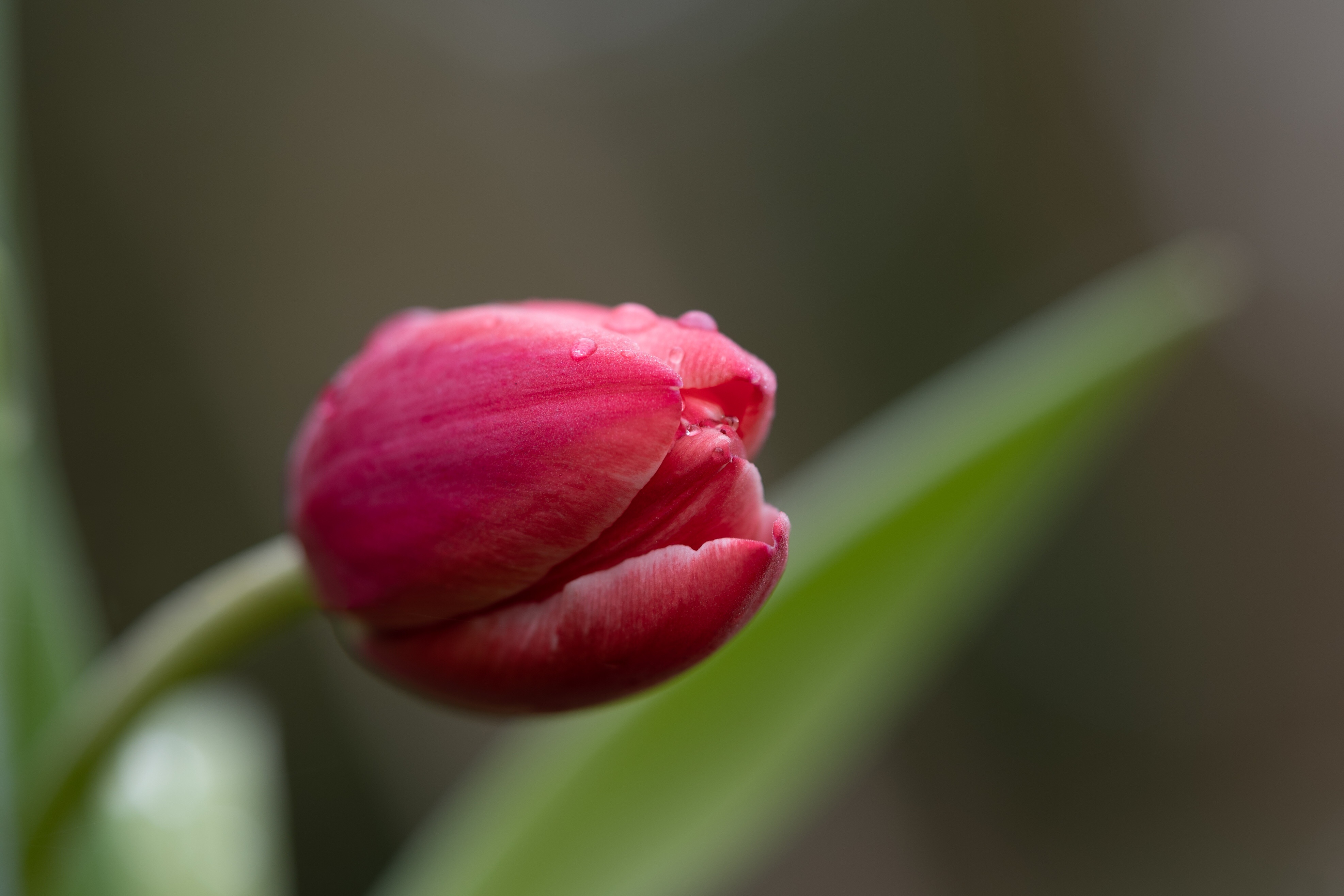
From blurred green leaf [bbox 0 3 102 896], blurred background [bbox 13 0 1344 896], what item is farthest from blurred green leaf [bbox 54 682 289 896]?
blurred background [bbox 13 0 1344 896]

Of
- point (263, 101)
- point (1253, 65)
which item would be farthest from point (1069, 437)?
point (1253, 65)

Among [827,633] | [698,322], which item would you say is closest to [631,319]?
[698,322]

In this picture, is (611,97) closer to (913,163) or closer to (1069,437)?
(913,163)

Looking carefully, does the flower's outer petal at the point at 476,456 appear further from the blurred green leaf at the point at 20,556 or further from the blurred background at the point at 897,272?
the blurred background at the point at 897,272

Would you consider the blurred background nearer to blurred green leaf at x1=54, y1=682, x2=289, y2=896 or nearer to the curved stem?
blurred green leaf at x1=54, y1=682, x2=289, y2=896

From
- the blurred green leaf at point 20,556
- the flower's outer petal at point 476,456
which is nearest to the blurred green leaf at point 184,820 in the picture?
the blurred green leaf at point 20,556

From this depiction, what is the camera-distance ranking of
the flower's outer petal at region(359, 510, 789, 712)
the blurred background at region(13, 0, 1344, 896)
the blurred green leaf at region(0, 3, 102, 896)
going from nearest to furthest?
1. the flower's outer petal at region(359, 510, 789, 712)
2. the blurred green leaf at region(0, 3, 102, 896)
3. the blurred background at region(13, 0, 1344, 896)

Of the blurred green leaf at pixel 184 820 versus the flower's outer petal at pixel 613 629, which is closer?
the flower's outer petal at pixel 613 629

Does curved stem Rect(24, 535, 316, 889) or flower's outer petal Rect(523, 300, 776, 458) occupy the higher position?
flower's outer petal Rect(523, 300, 776, 458)
